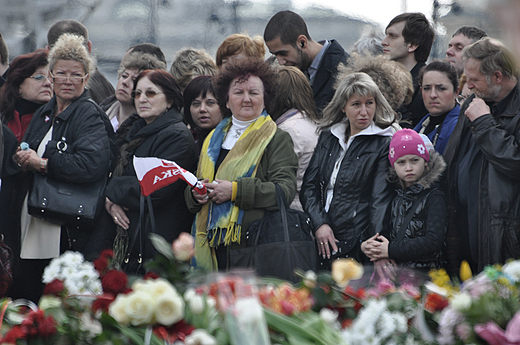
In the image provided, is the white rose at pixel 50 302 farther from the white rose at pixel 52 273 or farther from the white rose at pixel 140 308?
the white rose at pixel 140 308

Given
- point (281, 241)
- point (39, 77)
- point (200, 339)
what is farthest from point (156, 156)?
point (200, 339)

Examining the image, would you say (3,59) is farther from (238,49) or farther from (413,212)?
(413,212)

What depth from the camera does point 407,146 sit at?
12.4 feet

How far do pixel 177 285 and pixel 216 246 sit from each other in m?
2.21

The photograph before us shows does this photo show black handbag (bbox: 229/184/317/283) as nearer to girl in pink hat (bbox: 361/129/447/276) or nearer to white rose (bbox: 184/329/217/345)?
girl in pink hat (bbox: 361/129/447/276)

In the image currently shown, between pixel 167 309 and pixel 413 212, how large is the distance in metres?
2.49

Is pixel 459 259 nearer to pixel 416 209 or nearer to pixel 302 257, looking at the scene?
pixel 416 209

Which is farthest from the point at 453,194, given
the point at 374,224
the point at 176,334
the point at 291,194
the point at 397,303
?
the point at 176,334

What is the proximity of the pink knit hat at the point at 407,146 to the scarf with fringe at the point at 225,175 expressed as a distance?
785 mm

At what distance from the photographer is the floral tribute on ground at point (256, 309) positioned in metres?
1.33

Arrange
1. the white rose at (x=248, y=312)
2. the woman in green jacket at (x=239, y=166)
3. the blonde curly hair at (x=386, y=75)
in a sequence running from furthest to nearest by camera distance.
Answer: the blonde curly hair at (x=386, y=75)
the woman in green jacket at (x=239, y=166)
the white rose at (x=248, y=312)

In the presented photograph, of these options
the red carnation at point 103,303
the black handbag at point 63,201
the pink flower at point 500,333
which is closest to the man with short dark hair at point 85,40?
the black handbag at point 63,201

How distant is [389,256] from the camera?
367 centimetres

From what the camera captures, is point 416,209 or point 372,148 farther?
point 372,148
